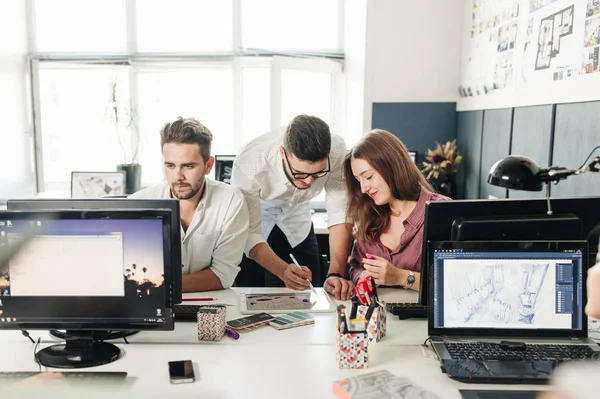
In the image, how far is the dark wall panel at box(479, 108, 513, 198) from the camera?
116 inches

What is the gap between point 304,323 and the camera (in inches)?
67.9

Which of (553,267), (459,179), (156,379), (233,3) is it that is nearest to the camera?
(156,379)

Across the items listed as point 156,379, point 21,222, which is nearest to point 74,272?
point 21,222

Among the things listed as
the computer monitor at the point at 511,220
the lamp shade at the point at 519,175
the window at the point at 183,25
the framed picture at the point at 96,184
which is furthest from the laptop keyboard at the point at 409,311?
the window at the point at 183,25

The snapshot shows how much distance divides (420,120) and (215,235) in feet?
7.59

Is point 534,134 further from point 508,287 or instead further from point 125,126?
point 125,126

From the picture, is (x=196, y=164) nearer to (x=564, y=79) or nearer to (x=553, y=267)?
(x=553, y=267)

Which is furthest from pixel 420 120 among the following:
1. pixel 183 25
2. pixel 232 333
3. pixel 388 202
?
pixel 232 333

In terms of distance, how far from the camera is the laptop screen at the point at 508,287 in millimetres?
1516

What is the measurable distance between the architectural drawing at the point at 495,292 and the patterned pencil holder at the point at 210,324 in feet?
2.16

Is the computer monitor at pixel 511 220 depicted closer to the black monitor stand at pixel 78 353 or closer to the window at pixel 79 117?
the black monitor stand at pixel 78 353

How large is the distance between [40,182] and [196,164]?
319cm

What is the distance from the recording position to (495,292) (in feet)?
5.00

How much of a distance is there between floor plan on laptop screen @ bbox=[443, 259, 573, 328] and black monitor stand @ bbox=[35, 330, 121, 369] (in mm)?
960
